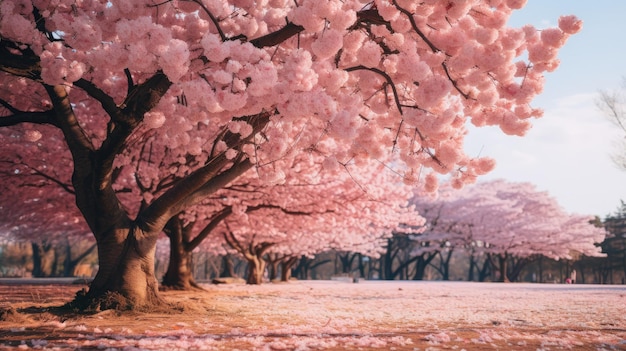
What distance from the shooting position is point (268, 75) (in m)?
5.24

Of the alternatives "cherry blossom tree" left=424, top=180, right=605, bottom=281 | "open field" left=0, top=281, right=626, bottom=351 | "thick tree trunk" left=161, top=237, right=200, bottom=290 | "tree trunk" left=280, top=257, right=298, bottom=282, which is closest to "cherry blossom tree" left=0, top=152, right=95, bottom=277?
"thick tree trunk" left=161, top=237, right=200, bottom=290

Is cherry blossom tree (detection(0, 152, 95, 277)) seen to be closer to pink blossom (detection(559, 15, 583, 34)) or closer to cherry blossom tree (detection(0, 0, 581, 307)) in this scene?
cherry blossom tree (detection(0, 0, 581, 307))

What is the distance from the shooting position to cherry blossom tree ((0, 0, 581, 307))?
543cm

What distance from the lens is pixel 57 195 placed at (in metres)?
17.7

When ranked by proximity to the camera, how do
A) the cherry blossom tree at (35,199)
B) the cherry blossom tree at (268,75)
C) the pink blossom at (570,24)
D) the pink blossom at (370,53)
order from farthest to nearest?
the cherry blossom tree at (35,199), the pink blossom at (370,53), the pink blossom at (570,24), the cherry blossom tree at (268,75)

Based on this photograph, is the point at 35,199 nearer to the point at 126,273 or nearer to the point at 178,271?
the point at 178,271

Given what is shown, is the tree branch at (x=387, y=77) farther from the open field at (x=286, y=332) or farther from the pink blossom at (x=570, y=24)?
the open field at (x=286, y=332)

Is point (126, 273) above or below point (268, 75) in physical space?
below

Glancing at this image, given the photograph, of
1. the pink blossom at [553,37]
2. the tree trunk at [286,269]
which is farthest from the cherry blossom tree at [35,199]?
the tree trunk at [286,269]

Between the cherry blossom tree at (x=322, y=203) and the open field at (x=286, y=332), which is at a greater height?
the cherry blossom tree at (x=322, y=203)

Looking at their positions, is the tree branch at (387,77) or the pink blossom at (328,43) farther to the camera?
the tree branch at (387,77)

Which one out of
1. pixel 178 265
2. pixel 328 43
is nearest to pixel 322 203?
pixel 178 265

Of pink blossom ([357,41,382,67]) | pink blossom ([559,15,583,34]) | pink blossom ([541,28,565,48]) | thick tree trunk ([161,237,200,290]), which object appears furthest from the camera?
thick tree trunk ([161,237,200,290])

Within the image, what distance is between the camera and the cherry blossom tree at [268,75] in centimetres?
543
